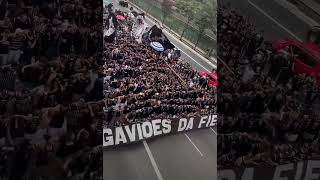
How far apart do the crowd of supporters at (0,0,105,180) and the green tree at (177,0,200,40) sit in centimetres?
77

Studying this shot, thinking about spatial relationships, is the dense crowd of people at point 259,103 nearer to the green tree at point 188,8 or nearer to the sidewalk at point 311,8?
the green tree at point 188,8

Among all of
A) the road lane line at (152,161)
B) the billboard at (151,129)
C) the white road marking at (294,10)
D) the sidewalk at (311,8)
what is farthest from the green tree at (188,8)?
the sidewalk at (311,8)

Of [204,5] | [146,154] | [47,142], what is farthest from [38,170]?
[204,5]

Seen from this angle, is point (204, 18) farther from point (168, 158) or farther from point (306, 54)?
point (168, 158)

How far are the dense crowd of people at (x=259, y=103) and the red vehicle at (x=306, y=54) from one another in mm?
45

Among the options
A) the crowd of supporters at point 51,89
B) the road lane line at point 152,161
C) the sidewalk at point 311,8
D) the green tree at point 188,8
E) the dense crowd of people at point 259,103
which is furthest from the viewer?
the sidewalk at point 311,8

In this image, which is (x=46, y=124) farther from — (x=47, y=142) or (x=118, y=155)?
(x=118, y=155)

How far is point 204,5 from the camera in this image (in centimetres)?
409

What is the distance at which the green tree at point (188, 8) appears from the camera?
4.05 m

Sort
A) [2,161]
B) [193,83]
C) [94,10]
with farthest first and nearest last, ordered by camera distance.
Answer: [193,83]
[94,10]
[2,161]

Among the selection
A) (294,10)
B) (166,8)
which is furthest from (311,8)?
(166,8)

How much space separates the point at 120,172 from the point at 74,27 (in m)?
1.20

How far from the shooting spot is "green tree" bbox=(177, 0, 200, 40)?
13.3 feet

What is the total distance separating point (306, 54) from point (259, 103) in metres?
0.68
